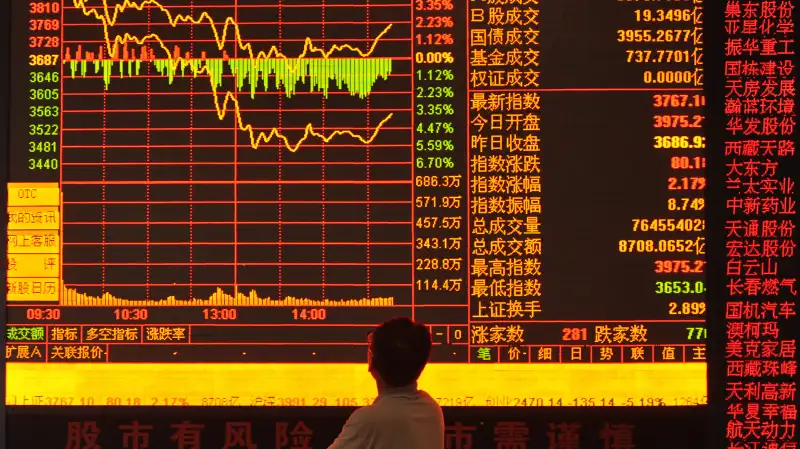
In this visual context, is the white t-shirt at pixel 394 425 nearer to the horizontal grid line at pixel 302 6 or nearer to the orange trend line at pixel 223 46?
the orange trend line at pixel 223 46

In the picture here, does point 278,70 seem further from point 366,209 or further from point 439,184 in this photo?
point 439,184

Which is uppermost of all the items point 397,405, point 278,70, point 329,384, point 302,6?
point 302,6

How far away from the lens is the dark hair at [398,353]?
1.80 meters

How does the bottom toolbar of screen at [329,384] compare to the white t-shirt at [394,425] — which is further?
the bottom toolbar of screen at [329,384]

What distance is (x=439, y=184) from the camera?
270cm

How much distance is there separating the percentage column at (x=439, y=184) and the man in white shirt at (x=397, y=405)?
32.6 inches

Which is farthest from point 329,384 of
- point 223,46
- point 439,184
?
point 223,46

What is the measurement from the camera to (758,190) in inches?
107

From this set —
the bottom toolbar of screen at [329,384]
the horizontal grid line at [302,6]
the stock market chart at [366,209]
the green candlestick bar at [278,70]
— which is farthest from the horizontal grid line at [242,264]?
the horizontal grid line at [302,6]

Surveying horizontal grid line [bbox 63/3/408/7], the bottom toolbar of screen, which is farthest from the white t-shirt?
horizontal grid line [bbox 63/3/408/7]

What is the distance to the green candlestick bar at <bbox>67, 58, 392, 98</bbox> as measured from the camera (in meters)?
2.72

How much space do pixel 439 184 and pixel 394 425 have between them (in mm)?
1099

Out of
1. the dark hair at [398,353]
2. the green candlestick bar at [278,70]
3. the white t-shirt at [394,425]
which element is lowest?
the white t-shirt at [394,425]

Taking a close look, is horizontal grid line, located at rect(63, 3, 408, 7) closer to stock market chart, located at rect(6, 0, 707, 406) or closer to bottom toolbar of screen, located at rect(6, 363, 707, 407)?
stock market chart, located at rect(6, 0, 707, 406)
